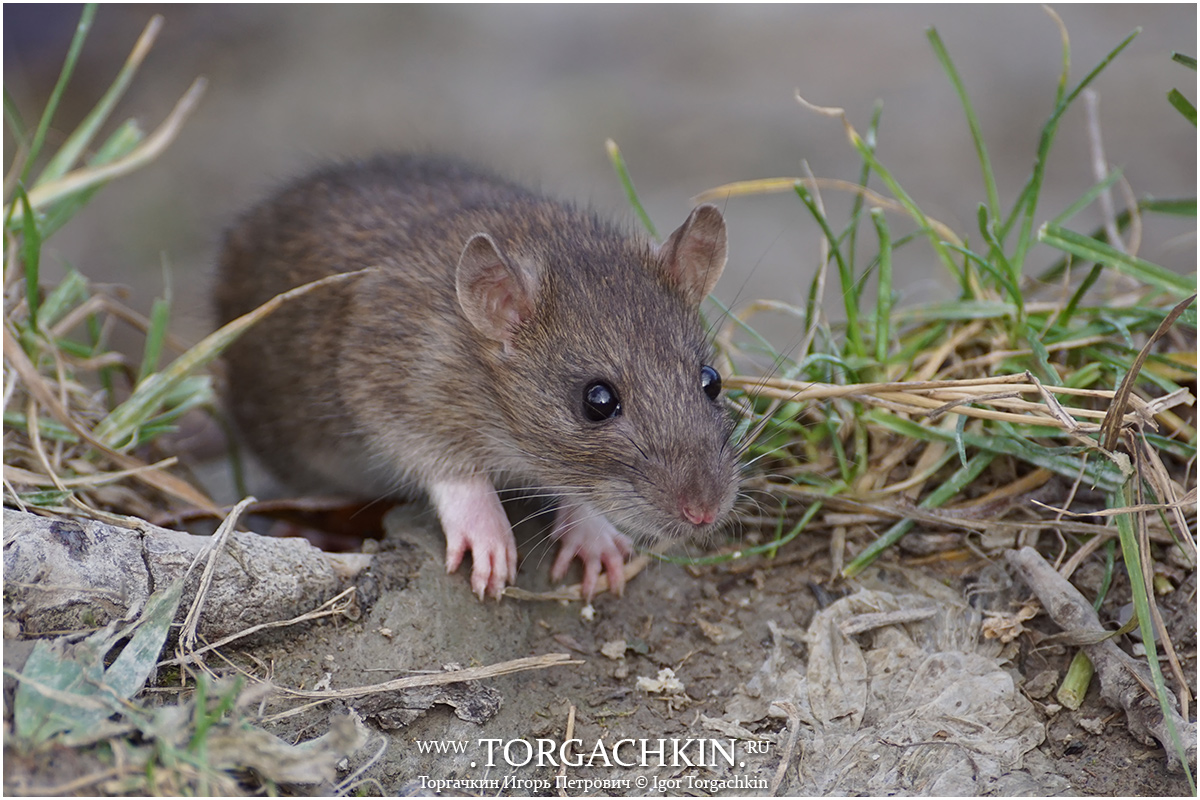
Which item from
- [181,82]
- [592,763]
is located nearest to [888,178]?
[592,763]

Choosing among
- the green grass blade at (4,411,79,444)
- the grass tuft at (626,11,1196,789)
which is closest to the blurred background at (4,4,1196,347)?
the grass tuft at (626,11,1196,789)

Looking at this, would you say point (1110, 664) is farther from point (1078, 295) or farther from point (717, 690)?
point (1078, 295)

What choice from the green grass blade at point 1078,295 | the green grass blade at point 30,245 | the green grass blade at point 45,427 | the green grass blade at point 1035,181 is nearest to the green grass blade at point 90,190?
the green grass blade at point 30,245

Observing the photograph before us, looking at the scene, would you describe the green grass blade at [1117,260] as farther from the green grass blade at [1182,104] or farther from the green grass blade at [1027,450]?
the green grass blade at [1027,450]

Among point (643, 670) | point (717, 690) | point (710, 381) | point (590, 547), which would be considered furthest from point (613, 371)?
point (717, 690)

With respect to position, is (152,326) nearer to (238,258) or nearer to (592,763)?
(238,258)

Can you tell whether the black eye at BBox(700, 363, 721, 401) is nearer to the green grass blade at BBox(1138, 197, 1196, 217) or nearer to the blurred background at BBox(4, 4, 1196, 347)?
the green grass blade at BBox(1138, 197, 1196, 217)

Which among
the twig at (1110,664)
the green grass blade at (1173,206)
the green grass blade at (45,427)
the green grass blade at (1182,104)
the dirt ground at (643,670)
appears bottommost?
the dirt ground at (643,670)
